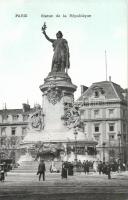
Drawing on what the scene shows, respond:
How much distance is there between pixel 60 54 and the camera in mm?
43719

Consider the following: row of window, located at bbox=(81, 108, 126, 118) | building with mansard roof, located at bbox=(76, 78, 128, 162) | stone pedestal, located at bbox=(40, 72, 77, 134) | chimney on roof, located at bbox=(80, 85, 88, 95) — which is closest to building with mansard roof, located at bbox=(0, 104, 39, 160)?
chimney on roof, located at bbox=(80, 85, 88, 95)

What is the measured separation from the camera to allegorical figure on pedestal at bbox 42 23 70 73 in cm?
4369

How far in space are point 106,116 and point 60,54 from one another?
38.5m

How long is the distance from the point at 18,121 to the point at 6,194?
7250 cm

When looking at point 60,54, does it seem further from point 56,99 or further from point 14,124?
point 14,124

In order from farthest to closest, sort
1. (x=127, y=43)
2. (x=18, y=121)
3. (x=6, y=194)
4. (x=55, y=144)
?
(x=18, y=121) < (x=55, y=144) < (x=127, y=43) < (x=6, y=194)

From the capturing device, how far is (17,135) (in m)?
90.6

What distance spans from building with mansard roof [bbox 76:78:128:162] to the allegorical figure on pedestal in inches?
1403

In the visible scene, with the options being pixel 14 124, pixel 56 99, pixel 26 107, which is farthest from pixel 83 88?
pixel 56 99

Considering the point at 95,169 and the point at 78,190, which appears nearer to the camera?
the point at 78,190

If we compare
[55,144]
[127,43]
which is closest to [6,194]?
[127,43]

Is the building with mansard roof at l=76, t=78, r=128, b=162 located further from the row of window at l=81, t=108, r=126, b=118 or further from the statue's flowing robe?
the statue's flowing robe

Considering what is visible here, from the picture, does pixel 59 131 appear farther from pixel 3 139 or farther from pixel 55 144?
pixel 3 139

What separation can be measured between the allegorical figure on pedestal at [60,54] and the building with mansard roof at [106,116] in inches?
1403
